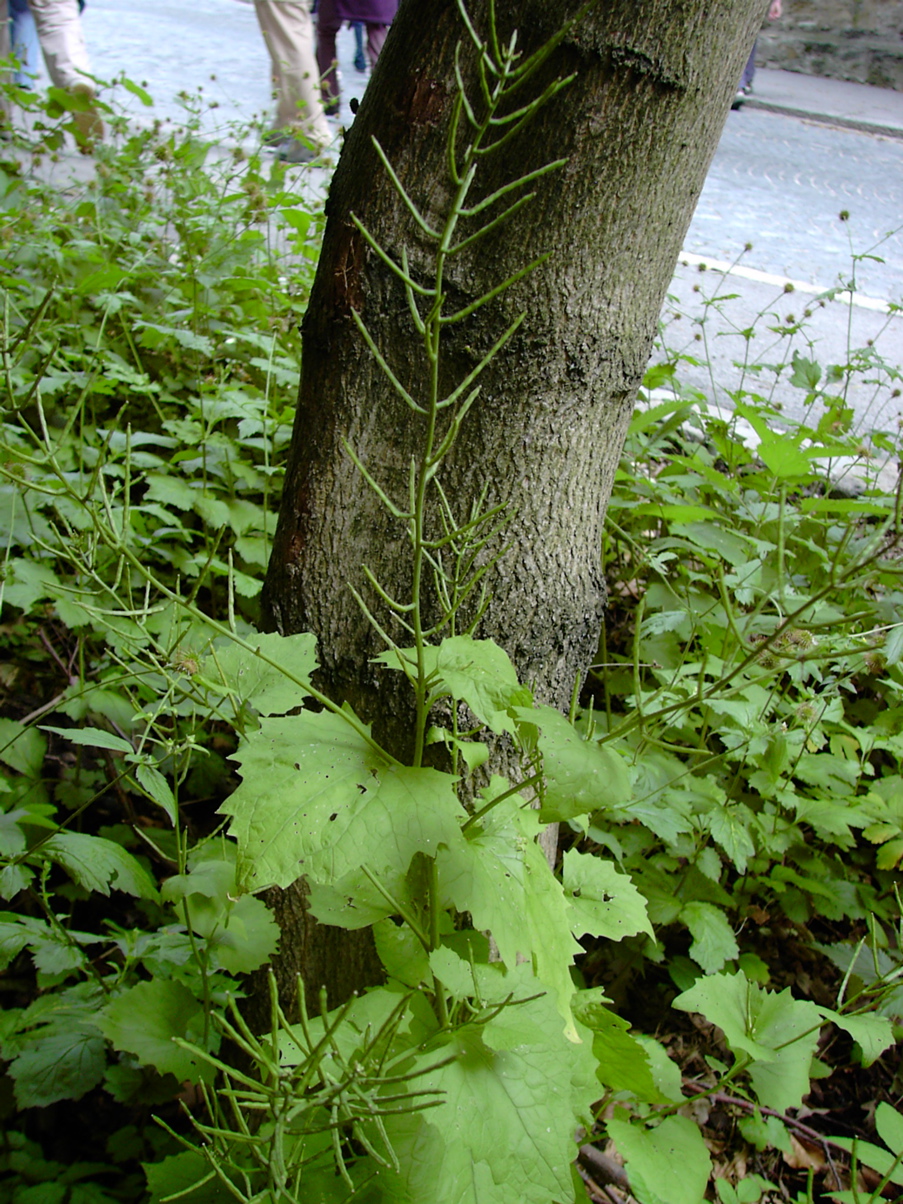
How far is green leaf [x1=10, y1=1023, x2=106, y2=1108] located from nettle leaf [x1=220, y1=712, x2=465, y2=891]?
26.6 inches

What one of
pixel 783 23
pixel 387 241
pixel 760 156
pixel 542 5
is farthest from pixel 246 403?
pixel 783 23

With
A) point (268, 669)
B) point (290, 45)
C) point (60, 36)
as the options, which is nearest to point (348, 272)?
point (268, 669)

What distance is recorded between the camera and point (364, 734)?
3.37 feet

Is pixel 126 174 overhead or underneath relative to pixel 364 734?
overhead

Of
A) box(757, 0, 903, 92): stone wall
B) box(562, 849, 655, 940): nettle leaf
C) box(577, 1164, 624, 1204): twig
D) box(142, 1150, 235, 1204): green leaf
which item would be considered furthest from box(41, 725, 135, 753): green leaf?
box(757, 0, 903, 92): stone wall

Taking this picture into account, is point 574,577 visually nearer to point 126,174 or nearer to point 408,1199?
point 408,1199

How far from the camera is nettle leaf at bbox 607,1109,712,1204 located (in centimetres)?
126

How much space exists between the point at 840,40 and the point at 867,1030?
18.8 meters

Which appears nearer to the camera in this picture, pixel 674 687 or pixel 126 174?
pixel 674 687

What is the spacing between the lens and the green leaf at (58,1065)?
1.29 m

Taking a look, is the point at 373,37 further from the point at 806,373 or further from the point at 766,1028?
the point at 766,1028

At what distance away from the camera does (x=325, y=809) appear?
3.14 ft

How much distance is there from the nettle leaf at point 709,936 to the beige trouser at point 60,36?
5.38m

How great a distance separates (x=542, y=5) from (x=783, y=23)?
18660mm
